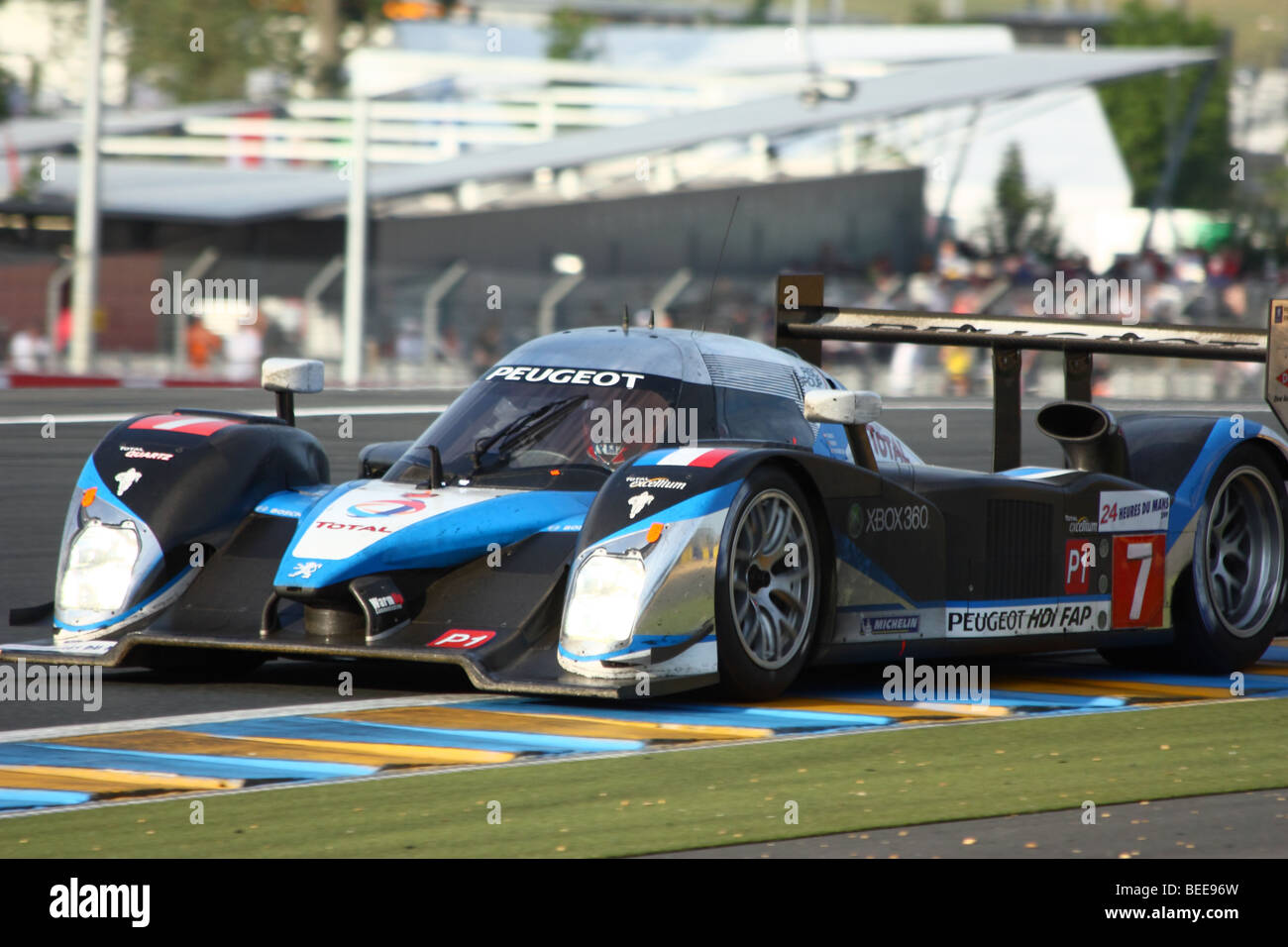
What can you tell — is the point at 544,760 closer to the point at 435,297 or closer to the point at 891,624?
the point at 891,624

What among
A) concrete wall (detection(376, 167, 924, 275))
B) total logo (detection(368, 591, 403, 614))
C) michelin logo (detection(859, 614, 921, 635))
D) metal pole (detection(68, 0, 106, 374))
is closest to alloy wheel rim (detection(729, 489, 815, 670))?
michelin logo (detection(859, 614, 921, 635))

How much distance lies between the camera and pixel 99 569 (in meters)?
8.15

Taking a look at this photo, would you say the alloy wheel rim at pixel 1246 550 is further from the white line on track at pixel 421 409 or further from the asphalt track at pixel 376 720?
the white line on track at pixel 421 409

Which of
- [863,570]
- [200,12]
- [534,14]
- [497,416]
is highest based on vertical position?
[534,14]

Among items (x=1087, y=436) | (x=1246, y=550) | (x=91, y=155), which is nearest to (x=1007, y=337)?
(x=1087, y=436)

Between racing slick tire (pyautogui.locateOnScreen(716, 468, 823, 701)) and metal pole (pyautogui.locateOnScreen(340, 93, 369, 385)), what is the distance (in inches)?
823

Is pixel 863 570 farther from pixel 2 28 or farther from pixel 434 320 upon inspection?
pixel 2 28

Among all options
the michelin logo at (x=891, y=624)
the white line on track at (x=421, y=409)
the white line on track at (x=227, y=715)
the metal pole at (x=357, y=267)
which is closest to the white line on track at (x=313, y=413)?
the white line on track at (x=421, y=409)

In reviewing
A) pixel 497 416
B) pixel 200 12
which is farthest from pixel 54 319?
pixel 200 12

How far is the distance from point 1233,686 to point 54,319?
21.1 meters

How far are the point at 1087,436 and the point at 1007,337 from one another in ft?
1.94

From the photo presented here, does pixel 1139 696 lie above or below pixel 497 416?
below
